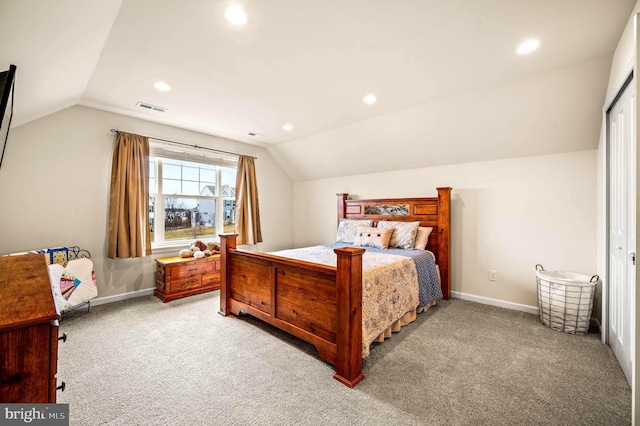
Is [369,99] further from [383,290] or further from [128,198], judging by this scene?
Result: [128,198]

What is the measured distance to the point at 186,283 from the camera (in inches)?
144

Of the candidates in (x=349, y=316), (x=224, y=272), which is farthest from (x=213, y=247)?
(x=349, y=316)

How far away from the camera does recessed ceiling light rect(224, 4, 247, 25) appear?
5.52 feet

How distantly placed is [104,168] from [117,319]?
1.84 metres

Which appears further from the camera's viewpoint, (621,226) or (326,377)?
(621,226)

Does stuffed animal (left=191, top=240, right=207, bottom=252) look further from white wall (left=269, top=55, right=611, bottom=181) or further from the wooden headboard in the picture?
the wooden headboard

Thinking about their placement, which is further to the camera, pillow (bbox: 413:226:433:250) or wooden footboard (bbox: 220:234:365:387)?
pillow (bbox: 413:226:433:250)

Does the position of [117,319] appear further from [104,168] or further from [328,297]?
[328,297]

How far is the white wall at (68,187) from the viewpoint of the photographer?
2.82 metres

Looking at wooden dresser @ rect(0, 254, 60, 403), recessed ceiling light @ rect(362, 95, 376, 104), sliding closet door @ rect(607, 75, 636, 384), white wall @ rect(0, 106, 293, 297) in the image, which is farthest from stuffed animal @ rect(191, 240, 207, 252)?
sliding closet door @ rect(607, 75, 636, 384)

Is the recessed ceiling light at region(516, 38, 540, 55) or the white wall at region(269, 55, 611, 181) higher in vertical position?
the recessed ceiling light at region(516, 38, 540, 55)

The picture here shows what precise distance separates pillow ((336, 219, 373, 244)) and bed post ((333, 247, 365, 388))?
7.41ft

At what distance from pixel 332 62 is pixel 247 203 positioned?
299 cm

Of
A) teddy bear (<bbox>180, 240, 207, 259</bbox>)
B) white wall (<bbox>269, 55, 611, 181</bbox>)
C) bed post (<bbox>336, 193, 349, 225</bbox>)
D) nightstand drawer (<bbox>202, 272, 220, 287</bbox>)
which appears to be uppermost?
white wall (<bbox>269, 55, 611, 181</bbox>)
